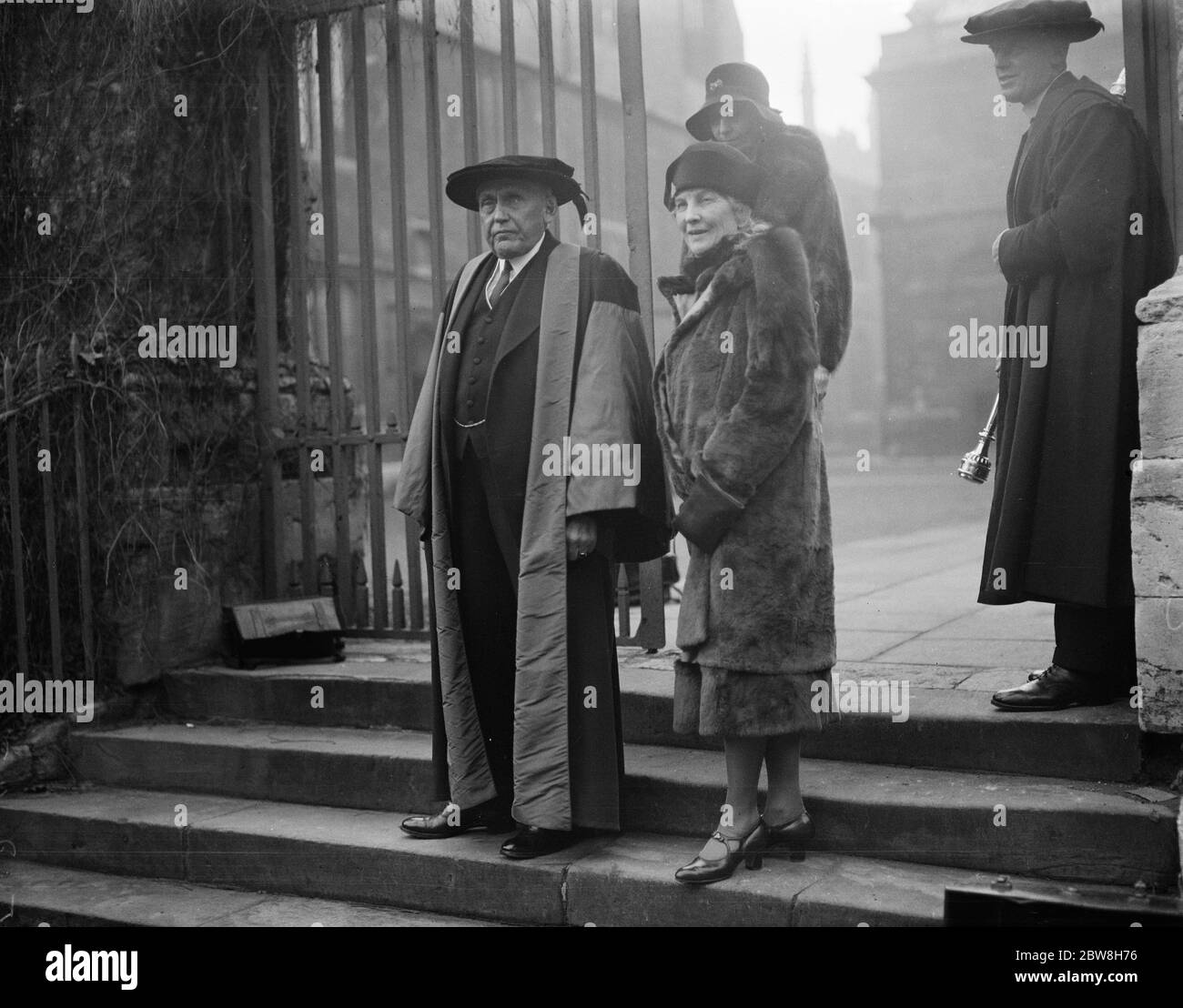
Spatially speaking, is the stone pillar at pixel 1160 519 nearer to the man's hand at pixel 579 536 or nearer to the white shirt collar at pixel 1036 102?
the white shirt collar at pixel 1036 102

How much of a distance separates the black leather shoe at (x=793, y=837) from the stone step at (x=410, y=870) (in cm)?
4

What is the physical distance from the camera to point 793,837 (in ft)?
12.6

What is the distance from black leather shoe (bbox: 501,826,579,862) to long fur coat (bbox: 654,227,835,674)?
770mm

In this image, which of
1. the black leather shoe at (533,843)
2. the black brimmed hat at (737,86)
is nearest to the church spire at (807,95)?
the black brimmed hat at (737,86)

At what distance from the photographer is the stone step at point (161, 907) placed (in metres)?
4.17

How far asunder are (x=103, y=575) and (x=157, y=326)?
111 centimetres

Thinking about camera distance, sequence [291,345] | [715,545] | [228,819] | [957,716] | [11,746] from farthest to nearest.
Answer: [291,345], [11,746], [228,819], [957,716], [715,545]

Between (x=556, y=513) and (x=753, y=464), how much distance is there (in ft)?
2.40

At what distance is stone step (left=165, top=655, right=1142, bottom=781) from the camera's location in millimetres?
3938

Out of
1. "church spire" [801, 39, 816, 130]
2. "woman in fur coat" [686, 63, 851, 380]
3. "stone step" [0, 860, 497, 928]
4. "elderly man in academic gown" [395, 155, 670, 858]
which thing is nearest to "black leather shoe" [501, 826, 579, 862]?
"elderly man in academic gown" [395, 155, 670, 858]

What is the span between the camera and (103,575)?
18.6 ft

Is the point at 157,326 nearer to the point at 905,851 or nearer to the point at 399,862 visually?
the point at 399,862

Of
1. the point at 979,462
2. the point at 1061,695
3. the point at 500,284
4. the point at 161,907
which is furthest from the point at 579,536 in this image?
the point at 161,907
